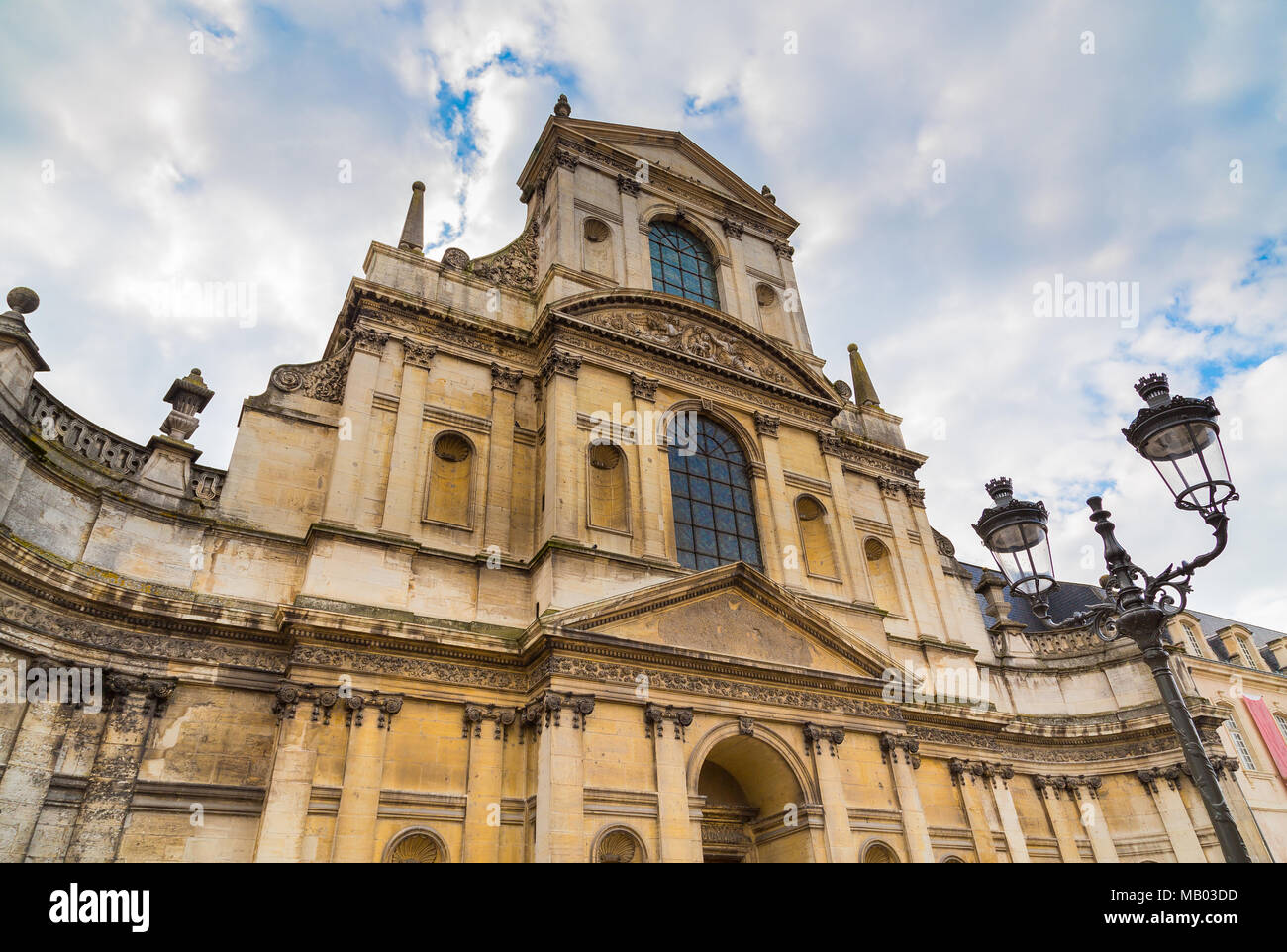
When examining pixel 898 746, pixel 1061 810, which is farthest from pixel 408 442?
pixel 1061 810

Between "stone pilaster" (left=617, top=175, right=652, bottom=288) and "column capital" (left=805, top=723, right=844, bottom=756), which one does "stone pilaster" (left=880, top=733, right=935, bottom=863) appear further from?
"stone pilaster" (left=617, top=175, right=652, bottom=288)

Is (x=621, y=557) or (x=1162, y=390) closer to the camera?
(x=1162, y=390)

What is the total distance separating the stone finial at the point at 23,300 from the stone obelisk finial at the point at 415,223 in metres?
7.07

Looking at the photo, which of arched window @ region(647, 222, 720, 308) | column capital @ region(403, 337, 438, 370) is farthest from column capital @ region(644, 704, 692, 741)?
arched window @ region(647, 222, 720, 308)

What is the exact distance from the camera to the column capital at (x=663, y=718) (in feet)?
42.3

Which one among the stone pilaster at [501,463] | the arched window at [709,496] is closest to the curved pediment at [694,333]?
the arched window at [709,496]

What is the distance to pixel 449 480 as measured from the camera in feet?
50.5

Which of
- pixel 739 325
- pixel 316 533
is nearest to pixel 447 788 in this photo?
pixel 316 533

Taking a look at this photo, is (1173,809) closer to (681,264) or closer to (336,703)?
(681,264)

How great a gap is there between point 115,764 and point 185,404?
6072mm

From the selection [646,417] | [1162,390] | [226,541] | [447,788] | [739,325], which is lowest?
[447,788]

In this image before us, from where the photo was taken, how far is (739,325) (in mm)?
19312
